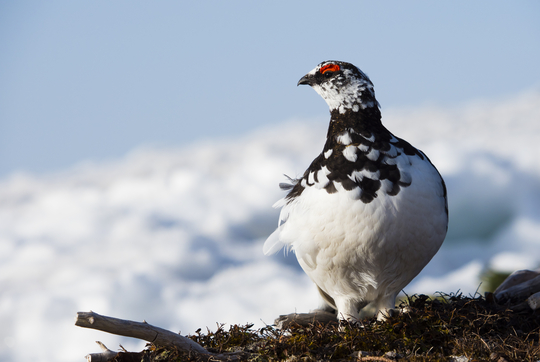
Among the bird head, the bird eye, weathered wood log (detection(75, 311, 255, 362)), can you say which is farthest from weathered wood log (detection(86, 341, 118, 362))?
the bird eye

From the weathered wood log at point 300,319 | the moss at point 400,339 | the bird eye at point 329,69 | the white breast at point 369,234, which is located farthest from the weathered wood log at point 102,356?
the bird eye at point 329,69

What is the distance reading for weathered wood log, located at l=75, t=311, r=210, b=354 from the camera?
3572 mm

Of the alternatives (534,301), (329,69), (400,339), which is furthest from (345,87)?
(534,301)

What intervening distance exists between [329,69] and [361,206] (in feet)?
4.59

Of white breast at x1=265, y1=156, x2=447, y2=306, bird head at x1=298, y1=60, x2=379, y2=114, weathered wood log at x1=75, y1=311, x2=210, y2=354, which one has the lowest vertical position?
weathered wood log at x1=75, y1=311, x2=210, y2=354

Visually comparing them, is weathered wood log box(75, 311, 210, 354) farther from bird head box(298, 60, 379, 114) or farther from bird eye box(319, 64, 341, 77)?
bird eye box(319, 64, 341, 77)

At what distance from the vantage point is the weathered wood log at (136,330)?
357 centimetres

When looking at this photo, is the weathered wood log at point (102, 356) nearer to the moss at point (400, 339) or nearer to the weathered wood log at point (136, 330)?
the moss at point (400, 339)

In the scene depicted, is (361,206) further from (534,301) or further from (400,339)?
(534,301)

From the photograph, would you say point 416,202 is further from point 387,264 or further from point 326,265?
point 326,265

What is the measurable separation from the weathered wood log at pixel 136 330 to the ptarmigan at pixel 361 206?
1.43 metres

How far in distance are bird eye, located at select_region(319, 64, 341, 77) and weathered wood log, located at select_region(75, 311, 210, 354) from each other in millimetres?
2784

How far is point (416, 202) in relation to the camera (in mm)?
4461

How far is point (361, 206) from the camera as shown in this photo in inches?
173
